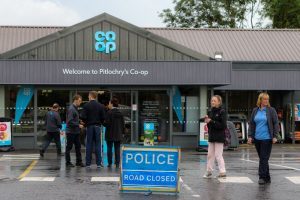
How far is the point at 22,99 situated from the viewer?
917 inches

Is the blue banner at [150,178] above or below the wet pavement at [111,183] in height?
above

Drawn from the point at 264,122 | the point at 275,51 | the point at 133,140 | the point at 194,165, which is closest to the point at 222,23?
the point at 275,51

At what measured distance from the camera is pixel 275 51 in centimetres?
3105

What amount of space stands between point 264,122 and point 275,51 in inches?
773

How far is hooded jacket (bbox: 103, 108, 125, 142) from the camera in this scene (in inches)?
585

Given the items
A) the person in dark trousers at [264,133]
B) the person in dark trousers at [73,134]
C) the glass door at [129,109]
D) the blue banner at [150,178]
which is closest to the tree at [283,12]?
the glass door at [129,109]

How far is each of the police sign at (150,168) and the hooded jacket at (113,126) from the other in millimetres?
4288

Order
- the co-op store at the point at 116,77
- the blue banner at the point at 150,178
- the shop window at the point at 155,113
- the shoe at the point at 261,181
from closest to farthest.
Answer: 1. the blue banner at the point at 150,178
2. the shoe at the point at 261,181
3. the co-op store at the point at 116,77
4. the shop window at the point at 155,113

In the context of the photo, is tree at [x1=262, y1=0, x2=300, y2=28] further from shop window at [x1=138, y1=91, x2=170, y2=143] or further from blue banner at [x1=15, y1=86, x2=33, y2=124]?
blue banner at [x1=15, y1=86, x2=33, y2=124]

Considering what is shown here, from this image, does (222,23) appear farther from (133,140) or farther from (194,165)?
(194,165)

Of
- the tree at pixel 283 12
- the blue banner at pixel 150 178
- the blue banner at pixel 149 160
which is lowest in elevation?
the blue banner at pixel 150 178

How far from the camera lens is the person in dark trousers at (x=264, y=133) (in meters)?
12.0

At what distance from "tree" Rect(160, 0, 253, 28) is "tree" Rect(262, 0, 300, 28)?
245 cm

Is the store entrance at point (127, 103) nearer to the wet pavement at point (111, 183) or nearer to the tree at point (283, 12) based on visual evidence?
the wet pavement at point (111, 183)
